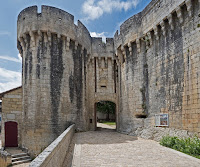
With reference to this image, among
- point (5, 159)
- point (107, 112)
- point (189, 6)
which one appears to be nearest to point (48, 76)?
point (5, 159)

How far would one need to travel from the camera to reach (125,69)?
485 inches

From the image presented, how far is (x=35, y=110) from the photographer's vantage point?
33.0ft

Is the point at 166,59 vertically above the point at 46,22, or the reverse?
the point at 46,22

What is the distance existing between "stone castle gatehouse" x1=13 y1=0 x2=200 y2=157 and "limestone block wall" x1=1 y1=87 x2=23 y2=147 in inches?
50.2

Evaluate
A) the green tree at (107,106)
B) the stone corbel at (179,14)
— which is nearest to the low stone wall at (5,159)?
the stone corbel at (179,14)

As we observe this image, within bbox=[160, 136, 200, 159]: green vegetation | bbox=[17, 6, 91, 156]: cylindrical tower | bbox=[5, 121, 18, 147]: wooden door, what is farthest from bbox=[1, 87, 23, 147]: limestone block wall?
bbox=[160, 136, 200, 159]: green vegetation

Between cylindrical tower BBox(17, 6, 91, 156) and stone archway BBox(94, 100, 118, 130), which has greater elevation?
cylindrical tower BBox(17, 6, 91, 156)

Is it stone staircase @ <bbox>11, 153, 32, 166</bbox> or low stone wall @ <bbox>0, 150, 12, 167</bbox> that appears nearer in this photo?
low stone wall @ <bbox>0, 150, 12, 167</bbox>

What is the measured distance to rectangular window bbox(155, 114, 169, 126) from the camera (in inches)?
332

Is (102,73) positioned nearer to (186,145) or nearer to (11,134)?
(11,134)

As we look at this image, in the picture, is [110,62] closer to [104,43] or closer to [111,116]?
[104,43]

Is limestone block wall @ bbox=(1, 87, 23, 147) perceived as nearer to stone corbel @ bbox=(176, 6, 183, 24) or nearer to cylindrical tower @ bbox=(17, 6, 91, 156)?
cylindrical tower @ bbox=(17, 6, 91, 156)

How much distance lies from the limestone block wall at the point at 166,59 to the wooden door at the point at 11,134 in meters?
7.54

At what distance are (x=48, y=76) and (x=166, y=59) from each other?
6.90 metres
